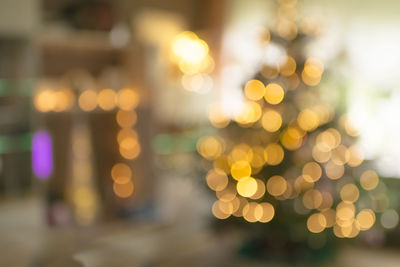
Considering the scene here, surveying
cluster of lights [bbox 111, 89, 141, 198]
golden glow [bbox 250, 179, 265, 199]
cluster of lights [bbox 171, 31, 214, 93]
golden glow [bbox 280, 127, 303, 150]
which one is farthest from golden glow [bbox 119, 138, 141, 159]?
golden glow [bbox 280, 127, 303, 150]

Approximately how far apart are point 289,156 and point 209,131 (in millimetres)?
524

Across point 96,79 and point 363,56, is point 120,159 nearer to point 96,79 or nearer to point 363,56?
point 96,79

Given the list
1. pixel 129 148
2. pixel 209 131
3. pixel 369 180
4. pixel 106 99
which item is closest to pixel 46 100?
pixel 106 99

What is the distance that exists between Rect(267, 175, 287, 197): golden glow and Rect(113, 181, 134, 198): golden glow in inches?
50.7

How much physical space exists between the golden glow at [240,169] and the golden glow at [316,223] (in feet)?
1.29

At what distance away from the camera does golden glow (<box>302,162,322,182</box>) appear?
2.54m

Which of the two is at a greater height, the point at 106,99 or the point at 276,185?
the point at 106,99

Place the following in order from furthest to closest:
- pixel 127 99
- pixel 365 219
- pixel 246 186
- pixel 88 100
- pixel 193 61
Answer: pixel 193 61 < pixel 127 99 < pixel 88 100 < pixel 365 219 < pixel 246 186

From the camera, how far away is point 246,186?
261 cm

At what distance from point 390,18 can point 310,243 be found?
56.3 inches

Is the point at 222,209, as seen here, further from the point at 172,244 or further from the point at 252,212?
the point at 172,244

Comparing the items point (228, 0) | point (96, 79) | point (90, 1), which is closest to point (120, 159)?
point (96, 79)

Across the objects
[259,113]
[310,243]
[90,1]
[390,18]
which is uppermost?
[90,1]

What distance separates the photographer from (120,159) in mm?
3545
